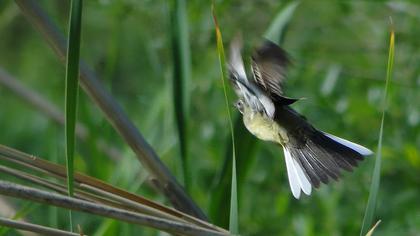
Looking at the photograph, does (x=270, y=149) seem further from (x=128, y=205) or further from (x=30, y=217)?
(x=128, y=205)

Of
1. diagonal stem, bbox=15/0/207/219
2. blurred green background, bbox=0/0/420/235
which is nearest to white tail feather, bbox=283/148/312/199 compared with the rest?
diagonal stem, bbox=15/0/207/219

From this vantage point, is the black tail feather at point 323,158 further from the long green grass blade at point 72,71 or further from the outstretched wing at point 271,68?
the long green grass blade at point 72,71

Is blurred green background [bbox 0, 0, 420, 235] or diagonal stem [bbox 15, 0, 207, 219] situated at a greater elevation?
diagonal stem [bbox 15, 0, 207, 219]

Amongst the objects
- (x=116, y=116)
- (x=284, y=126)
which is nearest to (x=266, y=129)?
(x=284, y=126)

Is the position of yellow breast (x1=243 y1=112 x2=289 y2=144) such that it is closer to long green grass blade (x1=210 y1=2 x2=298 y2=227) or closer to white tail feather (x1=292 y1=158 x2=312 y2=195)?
white tail feather (x1=292 y1=158 x2=312 y2=195)

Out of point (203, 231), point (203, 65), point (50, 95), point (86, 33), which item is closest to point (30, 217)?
point (203, 65)

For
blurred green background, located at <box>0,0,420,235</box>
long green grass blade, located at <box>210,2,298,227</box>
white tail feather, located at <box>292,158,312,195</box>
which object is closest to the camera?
white tail feather, located at <box>292,158,312,195</box>
